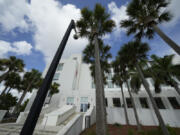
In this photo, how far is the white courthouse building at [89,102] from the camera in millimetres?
10125

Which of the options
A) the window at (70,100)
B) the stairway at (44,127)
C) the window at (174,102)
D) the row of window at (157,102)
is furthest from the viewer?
the window at (70,100)

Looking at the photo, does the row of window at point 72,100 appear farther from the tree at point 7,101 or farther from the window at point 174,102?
the window at point 174,102

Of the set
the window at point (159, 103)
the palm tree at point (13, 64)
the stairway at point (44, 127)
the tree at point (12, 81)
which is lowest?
the stairway at point (44, 127)

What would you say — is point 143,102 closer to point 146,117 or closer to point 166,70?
point 146,117

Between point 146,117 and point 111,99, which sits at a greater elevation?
point 111,99

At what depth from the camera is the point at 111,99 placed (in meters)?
15.2

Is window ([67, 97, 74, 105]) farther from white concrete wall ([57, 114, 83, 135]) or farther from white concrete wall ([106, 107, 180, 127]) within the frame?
white concrete wall ([57, 114, 83, 135])

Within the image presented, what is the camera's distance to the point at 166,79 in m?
9.94

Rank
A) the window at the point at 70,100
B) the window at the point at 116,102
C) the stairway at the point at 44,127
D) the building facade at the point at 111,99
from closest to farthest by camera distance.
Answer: the stairway at the point at 44,127 → the building facade at the point at 111,99 → the window at the point at 116,102 → the window at the point at 70,100

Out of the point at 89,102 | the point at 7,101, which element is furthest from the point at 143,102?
the point at 7,101

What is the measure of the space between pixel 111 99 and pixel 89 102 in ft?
15.8

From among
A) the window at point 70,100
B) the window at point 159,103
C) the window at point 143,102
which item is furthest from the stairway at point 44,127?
the window at point 159,103

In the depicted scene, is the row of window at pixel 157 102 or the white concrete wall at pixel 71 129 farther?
the row of window at pixel 157 102

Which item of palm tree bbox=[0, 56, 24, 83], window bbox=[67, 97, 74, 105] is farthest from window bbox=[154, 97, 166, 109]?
palm tree bbox=[0, 56, 24, 83]
